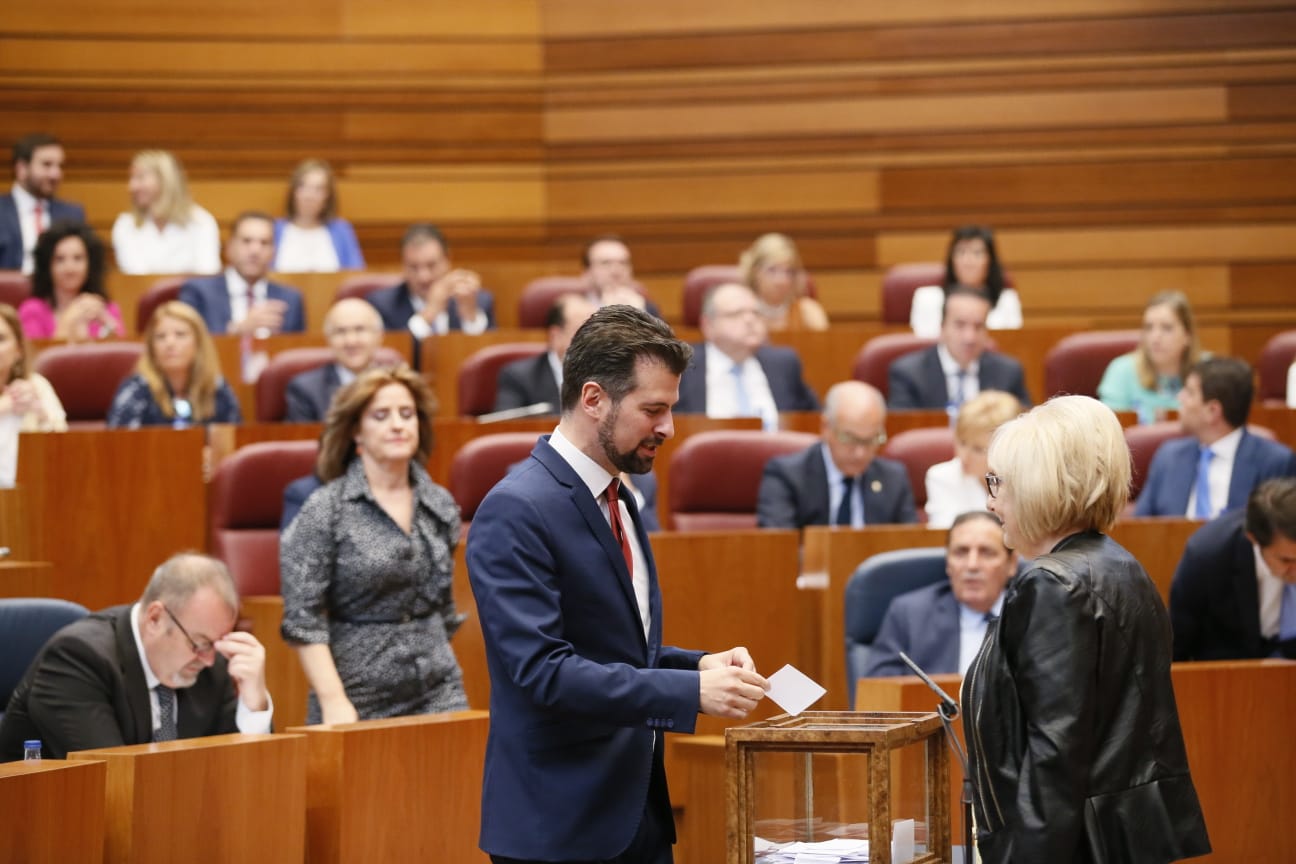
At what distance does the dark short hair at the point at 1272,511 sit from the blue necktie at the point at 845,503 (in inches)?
48.5

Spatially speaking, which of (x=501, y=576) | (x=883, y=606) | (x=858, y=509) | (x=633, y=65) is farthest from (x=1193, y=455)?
(x=633, y=65)

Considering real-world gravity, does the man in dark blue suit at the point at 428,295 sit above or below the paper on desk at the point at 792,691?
above

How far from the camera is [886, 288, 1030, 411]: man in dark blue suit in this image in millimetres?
5191

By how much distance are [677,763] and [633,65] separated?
4.66 m

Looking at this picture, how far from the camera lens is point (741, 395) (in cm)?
524

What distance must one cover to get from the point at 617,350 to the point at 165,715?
4.34 ft

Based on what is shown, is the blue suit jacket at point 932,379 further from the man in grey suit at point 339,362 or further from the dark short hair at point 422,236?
the dark short hair at point 422,236

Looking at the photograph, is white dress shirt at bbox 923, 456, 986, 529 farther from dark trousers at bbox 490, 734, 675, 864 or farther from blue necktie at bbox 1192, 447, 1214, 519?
dark trousers at bbox 490, 734, 675, 864

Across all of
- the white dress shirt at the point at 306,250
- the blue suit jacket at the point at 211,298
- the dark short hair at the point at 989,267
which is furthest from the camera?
the white dress shirt at the point at 306,250

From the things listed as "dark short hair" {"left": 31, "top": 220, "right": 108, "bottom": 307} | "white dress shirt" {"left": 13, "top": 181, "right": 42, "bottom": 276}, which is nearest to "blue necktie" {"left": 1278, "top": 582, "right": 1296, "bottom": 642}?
"dark short hair" {"left": 31, "top": 220, "right": 108, "bottom": 307}

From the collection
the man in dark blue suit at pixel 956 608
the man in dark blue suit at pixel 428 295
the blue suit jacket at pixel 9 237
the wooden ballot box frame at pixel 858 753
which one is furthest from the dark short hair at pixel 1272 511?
the blue suit jacket at pixel 9 237

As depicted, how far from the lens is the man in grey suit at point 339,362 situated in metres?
4.82

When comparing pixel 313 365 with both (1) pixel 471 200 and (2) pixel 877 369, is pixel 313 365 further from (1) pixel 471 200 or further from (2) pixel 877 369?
(1) pixel 471 200

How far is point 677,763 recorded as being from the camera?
10.4 feet
